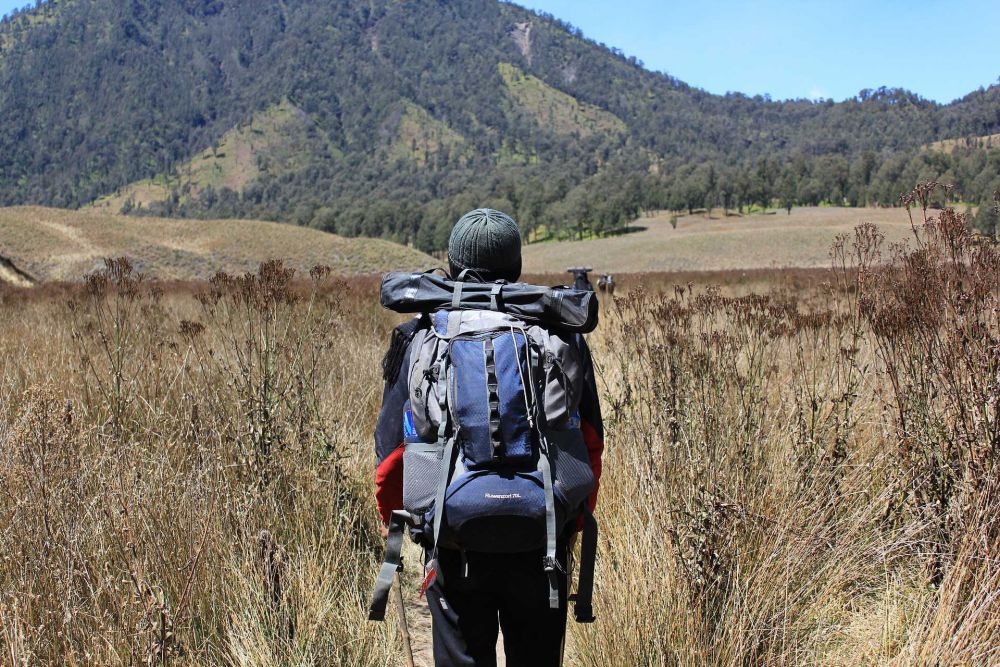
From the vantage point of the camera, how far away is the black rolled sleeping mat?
1.74 metres

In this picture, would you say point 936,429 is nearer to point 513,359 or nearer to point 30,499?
point 513,359

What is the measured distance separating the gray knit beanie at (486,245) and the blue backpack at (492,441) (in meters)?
0.22

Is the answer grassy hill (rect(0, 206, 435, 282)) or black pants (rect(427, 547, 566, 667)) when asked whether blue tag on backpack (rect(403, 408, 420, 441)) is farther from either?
grassy hill (rect(0, 206, 435, 282))

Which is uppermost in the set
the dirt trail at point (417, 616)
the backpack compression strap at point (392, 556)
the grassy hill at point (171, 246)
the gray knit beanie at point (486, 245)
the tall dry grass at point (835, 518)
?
the grassy hill at point (171, 246)

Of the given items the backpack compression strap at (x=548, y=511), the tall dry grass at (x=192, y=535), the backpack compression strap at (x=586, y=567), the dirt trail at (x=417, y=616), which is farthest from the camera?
the dirt trail at (x=417, y=616)

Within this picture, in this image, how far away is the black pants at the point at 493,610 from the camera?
1.82 meters

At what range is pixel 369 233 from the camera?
10656 centimetres

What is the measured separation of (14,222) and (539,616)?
3920cm

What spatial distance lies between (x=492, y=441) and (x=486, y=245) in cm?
59

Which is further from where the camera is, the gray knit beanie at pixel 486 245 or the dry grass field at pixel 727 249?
the dry grass field at pixel 727 249

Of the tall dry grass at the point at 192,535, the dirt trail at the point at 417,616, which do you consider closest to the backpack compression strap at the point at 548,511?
the tall dry grass at the point at 192,535

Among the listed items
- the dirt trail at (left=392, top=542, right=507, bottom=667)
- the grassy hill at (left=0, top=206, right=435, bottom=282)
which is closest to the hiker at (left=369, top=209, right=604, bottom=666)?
the dirt trail at (left=392, top=542, right=507, bottom=667)

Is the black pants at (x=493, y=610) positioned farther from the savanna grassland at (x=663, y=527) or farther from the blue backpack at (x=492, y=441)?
the savanna grassland at (x=663, y=527)

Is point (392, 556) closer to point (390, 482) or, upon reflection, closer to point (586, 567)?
point (390, 482)
